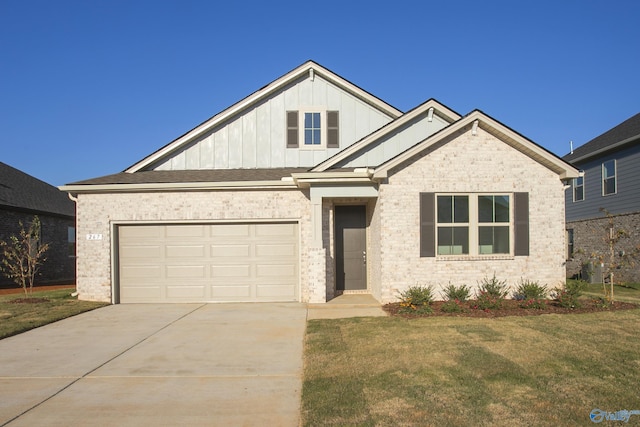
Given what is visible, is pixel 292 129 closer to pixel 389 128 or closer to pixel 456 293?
pixel 389 128

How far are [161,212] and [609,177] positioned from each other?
58.2ft

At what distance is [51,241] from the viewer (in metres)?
22.2

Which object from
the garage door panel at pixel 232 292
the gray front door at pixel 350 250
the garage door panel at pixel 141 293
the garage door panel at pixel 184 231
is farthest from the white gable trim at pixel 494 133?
the garage door panel at pixel 141 293

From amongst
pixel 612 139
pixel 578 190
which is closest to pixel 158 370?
pixel 612 139

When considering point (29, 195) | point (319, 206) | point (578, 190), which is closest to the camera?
point (319, 206)

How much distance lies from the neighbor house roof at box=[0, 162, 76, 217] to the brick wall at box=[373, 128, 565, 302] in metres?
17.2

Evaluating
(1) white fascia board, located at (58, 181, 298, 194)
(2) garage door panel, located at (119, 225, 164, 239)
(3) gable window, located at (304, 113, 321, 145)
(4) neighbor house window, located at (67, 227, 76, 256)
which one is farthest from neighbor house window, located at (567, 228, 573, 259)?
(4) neighbor house window, located at (67, 227, 76, 256)

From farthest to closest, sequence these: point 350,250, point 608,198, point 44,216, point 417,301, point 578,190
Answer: point 44,216 → point 578,190 → point 608,198 → point 350,250 → point 417,301

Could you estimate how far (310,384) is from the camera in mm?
5355

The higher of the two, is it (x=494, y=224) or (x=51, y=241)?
(x=494, y=224)

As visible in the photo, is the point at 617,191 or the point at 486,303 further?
the point at 617,191

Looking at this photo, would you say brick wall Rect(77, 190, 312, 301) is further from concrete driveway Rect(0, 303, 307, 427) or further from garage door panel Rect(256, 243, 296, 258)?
concrete driveway Rect(0, 303, 307, 427)

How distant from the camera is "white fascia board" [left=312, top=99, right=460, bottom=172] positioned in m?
11.6

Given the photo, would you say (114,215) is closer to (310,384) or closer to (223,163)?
(223,163)
